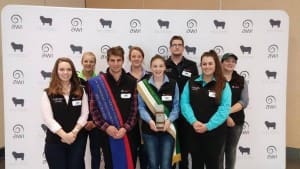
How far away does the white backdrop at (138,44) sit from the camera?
3.70 m

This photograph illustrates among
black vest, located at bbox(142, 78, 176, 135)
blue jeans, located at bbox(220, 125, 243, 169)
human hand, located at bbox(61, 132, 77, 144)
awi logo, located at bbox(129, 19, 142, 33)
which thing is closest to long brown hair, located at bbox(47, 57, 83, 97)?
human hand, located at bbox(61, 132, 77, 144)

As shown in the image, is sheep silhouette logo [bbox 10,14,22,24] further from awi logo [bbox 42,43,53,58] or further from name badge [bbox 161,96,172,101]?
name badge [bbox 161,96,172,101]

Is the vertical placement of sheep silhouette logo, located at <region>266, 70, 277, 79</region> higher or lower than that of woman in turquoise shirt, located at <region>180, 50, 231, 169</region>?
higher

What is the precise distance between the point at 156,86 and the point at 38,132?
1.57 metres

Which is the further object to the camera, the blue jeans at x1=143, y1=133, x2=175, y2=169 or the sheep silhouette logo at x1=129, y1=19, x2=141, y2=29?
the sheep silhouette logo at x1=129, y1=19, x2=141, y2=29

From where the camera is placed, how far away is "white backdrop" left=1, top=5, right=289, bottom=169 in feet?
12.1

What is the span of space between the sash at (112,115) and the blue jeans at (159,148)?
0.18 meters

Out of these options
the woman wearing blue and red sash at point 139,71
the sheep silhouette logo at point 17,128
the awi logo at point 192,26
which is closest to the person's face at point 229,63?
the awi logo at point 192,26

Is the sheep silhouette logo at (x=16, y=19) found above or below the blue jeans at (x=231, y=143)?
above

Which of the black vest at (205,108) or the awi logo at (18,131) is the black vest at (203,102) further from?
the awi logo at (18,131)

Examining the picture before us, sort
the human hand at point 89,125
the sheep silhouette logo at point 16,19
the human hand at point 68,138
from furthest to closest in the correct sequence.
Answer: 1. the sheep silhouette logo at point 16,19
2. the human hand at point 89,125
3. the human hand at point 68,138

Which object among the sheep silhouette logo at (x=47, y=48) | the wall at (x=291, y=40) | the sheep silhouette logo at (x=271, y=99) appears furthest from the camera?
the wall at (x=291, y=40)

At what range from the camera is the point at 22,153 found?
3807 mm

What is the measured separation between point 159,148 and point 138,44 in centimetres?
128
